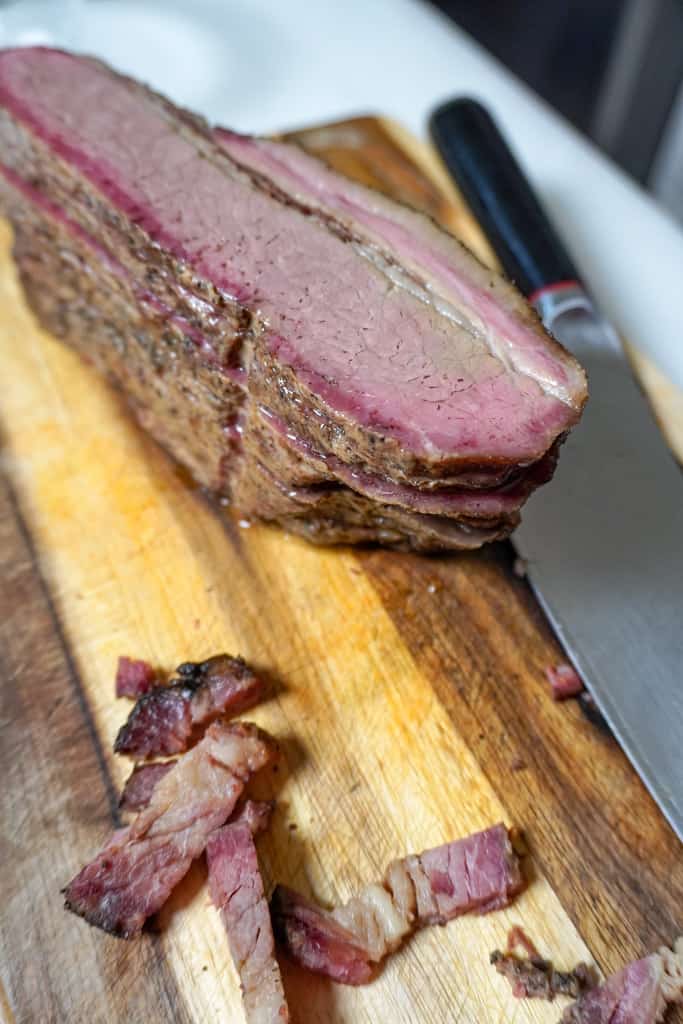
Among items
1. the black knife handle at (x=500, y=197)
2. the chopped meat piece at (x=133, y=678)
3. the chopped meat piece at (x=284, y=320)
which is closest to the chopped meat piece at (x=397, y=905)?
the chopped meat piece at (x=133, y=678)

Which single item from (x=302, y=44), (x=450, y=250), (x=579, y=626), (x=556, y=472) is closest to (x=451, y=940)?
(x=579, y=626)

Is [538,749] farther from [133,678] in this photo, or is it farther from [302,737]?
[133,678]

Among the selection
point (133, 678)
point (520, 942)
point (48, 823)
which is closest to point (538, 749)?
point (520, 942)

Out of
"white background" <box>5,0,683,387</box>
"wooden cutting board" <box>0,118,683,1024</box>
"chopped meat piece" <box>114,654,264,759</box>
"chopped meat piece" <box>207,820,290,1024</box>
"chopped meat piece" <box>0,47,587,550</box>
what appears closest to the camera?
"chopped meat piece" <box>207,820,290,1024</box>

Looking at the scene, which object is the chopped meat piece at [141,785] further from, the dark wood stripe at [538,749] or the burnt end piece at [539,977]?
the burnt end piece at [539,977]

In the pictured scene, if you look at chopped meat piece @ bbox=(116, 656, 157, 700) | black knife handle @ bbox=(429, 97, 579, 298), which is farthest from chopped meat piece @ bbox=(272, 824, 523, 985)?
black knife handle @ bbox=(429, 97, 579, 298)

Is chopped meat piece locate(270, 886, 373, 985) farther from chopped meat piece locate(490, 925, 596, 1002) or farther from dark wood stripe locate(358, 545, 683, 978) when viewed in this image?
dark wood stripe locate(358, 545, 683, 978)
